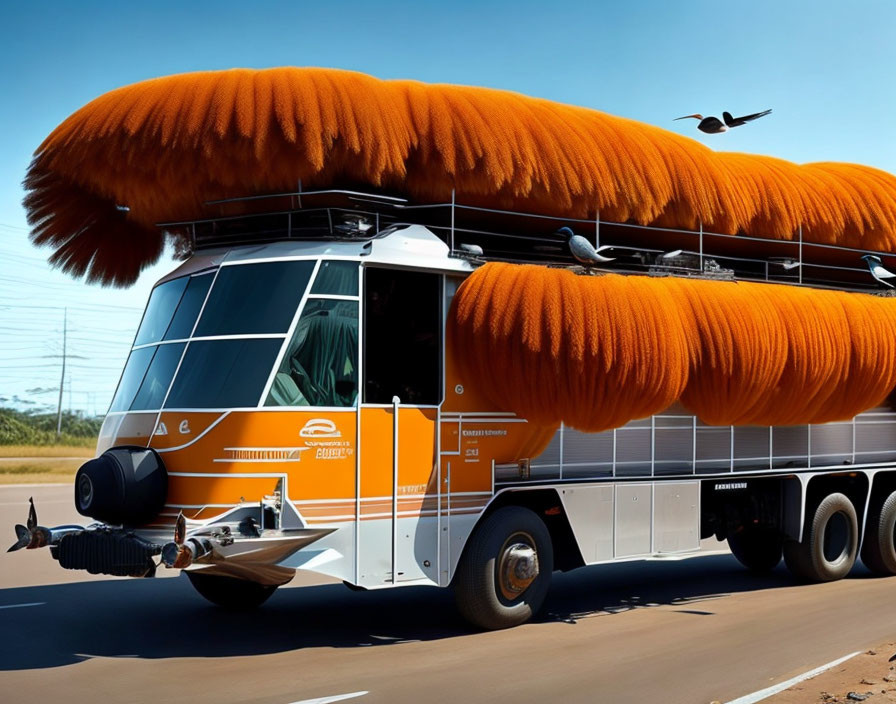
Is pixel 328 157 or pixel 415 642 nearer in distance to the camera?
pixel 328 157

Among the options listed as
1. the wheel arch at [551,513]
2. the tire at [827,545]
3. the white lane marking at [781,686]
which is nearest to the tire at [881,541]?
the tire at [827,545]

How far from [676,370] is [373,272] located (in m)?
3.09

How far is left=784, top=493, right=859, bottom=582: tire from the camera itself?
13.4 meters

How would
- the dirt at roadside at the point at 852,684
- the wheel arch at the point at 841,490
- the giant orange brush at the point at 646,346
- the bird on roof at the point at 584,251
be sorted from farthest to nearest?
1. the wheel arch at the point at 841,490
2. the bird on roof at the point at 584,251
3. the giant orange brush at the point at 646,346
4. the dirt at roadside at the point at 852,684

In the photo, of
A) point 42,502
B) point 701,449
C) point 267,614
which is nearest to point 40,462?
point 42,502

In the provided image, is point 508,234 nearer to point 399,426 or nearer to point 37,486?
point 399,426

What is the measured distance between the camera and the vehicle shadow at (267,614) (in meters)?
9.34

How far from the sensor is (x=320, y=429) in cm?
895

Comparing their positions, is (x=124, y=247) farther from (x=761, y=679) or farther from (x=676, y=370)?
(x=761, y=679)

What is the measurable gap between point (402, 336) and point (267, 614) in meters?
3.22

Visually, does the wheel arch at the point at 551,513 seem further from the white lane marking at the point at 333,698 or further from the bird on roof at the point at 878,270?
the bird on roof at the point at 878,270

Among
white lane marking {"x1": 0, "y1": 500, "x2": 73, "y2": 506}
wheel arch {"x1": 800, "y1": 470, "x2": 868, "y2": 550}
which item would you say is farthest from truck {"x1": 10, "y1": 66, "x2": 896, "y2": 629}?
white lane marking {"x1": 0, "y1": 500, "x2": 73, "y2": 506}

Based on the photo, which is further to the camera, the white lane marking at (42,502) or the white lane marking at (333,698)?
the white lane marking at (42,502)

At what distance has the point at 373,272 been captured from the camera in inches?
373
